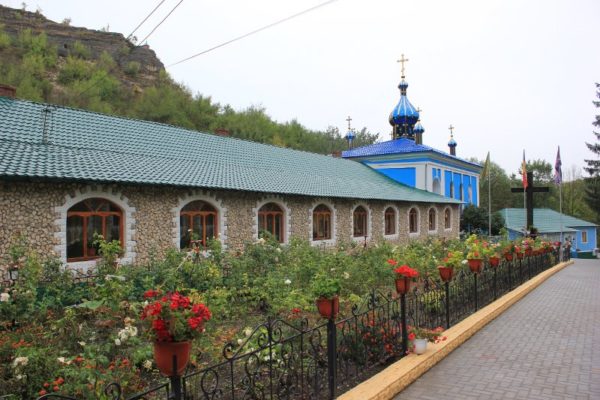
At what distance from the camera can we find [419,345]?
6004 millimetres

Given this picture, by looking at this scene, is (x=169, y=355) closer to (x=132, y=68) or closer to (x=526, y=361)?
(x=526, y=361)

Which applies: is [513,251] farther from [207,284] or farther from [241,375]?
[241,375]

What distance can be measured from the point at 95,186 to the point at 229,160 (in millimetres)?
7386

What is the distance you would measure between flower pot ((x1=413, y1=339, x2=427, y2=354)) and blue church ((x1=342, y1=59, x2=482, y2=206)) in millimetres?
24465

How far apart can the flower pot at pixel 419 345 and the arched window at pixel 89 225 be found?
7530 mm

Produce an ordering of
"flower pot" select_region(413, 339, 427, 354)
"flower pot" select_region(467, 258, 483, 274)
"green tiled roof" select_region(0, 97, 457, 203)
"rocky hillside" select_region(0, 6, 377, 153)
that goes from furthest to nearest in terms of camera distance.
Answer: "rocky hillside" select_region(0, 6, 377, 153) → "green tiled roof" select_region(0, 97, 457, 203) → "flower pot" select_region(467, 258, 483, 274) → "flower pot" select_region(413, 339, 427, 354)

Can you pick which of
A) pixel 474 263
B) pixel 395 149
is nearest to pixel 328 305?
pixel 474 263

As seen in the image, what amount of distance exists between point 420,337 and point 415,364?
67cm

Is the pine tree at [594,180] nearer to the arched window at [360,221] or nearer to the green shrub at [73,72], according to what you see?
the arched window at [360,221]

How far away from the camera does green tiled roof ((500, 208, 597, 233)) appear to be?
126 ft

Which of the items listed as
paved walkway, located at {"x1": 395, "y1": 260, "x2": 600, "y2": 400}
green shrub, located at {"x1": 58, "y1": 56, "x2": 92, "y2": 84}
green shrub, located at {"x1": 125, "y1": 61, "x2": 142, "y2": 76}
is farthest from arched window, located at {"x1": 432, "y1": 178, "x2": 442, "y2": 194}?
green shrub, located at {"x1": 125, "y1": 61, "x2": 142, "y2": 76}

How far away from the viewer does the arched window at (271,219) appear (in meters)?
15.3

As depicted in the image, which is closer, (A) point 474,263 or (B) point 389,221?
(A) point 474,263

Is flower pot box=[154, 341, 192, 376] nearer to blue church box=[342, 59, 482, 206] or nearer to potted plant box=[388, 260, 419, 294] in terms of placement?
potted plant box=[388, 260, 419, 294]
